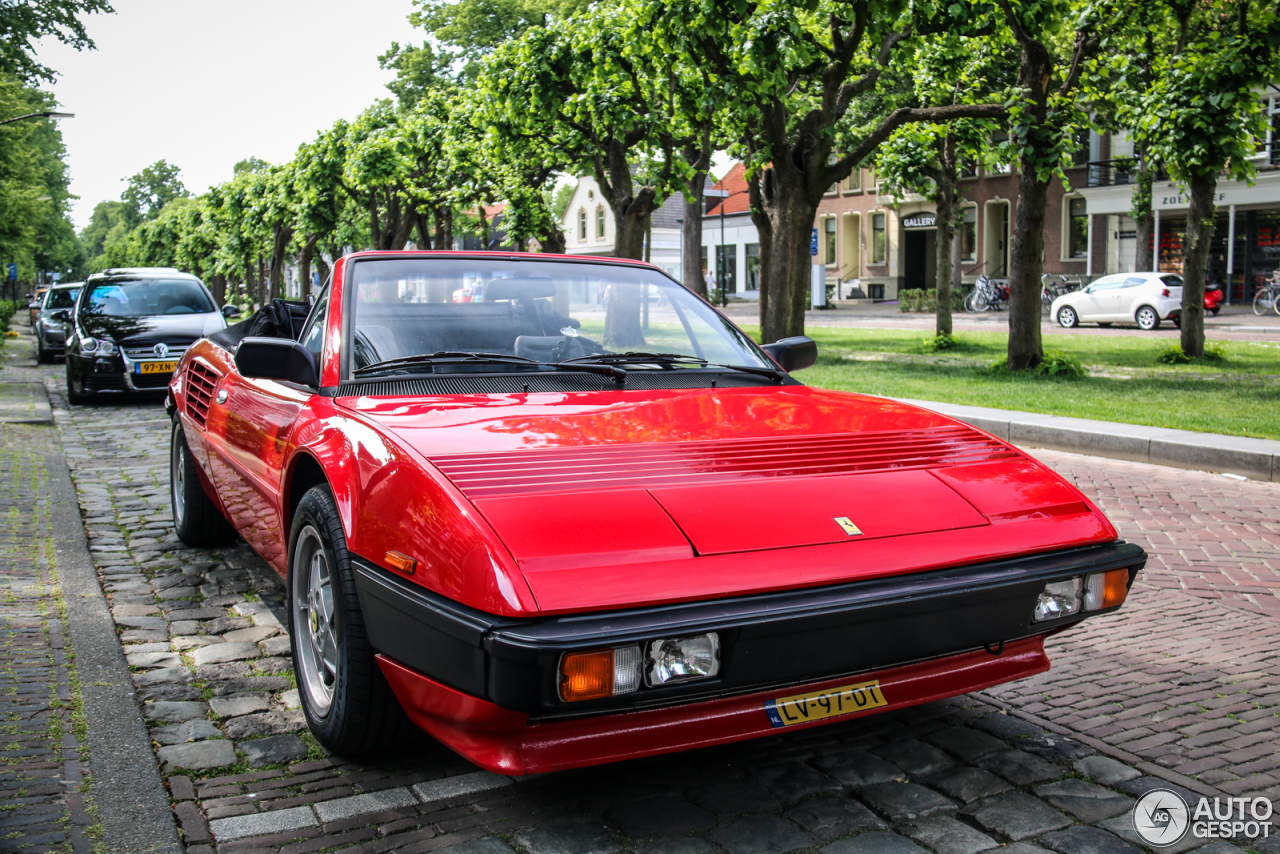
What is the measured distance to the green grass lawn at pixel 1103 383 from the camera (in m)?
9.99

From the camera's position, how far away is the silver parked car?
21109 millimetres

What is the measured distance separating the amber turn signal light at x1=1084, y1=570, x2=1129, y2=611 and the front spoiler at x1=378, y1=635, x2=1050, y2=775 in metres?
0.59

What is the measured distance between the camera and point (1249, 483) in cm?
751

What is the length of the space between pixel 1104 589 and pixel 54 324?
884 inches

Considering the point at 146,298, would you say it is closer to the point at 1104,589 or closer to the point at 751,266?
the point at 1104,589

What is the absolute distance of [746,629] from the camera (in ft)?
7.45

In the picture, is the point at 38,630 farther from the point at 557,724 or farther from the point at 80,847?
the point at 557,724

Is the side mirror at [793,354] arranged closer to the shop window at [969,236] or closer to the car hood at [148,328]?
the car hood at [148,328]

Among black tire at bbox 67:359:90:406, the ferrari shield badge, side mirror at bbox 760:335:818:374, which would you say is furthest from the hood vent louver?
black tire at bbox 67:359:90:406

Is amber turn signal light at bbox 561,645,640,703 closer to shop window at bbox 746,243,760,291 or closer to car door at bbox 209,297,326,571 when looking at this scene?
car door at bbox 209,297,326,571

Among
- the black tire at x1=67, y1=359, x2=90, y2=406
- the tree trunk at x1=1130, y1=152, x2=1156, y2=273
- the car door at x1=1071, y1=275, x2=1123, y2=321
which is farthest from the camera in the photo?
the tree trunk at x1=1130, y1=152, x2=1156, y2=273

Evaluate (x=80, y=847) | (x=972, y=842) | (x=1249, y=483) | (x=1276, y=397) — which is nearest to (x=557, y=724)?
(x=972, y=842)

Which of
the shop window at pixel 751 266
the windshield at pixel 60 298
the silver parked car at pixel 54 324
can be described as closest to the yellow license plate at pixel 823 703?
the silver parked car at pixel 54 324
